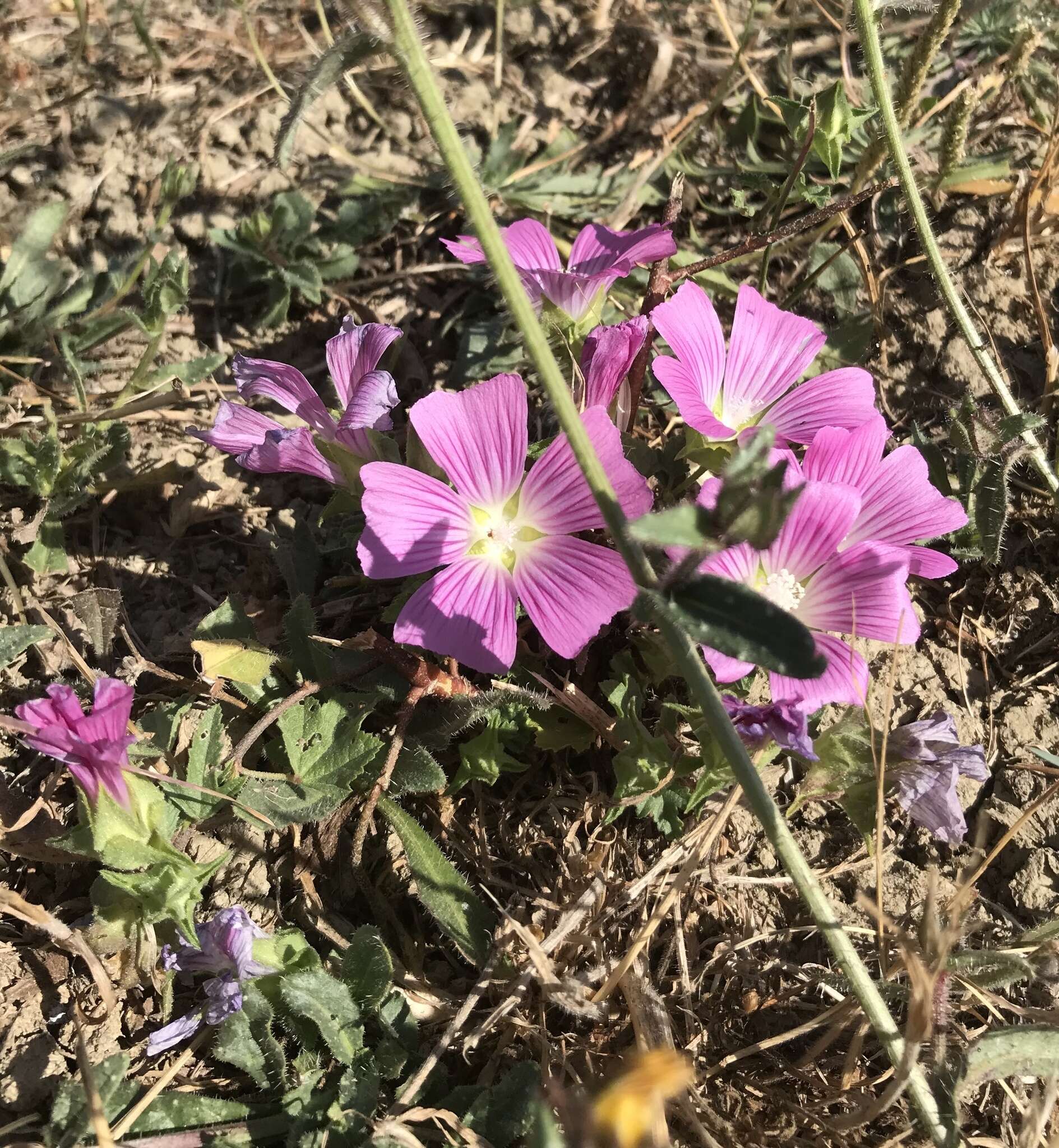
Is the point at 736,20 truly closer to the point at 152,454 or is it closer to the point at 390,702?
the point at 152,454

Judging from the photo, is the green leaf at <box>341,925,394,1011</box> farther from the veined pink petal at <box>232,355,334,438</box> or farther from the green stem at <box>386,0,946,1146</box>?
the veined pink petal at <box>232,355,334,438</box>

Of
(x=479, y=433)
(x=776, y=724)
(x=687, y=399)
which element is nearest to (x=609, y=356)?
(x=687, y=399)

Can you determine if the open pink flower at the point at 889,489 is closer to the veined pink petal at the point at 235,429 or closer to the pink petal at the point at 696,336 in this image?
the pink petal at the point at 696,336

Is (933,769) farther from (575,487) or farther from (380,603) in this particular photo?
Answer: (380,603)

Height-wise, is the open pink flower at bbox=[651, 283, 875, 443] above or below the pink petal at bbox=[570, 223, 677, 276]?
below

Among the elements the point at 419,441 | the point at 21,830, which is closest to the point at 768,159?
the point at 419,441

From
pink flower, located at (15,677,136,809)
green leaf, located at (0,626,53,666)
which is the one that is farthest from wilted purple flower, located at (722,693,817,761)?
green leaf, located at (0,626,53,666)

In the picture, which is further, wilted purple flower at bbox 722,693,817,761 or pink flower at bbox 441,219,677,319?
pink flower at bbox 441,219,677,319
